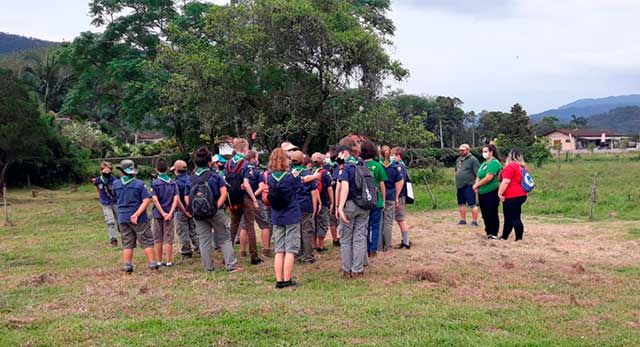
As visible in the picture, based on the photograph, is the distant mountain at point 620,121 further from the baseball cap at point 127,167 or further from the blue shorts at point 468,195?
the baseball cap at point 127,167

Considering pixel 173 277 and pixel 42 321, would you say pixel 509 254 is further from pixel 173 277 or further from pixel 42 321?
pixel 42 321

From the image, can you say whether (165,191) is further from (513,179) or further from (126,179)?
(513,179)

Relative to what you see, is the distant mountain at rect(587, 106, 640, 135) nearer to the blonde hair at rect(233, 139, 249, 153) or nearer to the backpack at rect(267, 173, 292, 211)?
the blonde hair at rect(233, 139, 249, 153)

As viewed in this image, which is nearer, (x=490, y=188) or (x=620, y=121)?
(x=490, y=188)

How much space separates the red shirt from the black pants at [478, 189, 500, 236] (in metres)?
0.36

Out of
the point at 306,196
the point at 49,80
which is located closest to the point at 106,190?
the point at 306,196

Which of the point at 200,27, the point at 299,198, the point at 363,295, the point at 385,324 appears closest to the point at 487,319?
the point at 385,324

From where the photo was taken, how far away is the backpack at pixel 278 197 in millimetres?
7137

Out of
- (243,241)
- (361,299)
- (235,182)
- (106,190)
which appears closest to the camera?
(361,299)

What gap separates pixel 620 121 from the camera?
17212 cm

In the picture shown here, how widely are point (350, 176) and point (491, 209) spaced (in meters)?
4.05

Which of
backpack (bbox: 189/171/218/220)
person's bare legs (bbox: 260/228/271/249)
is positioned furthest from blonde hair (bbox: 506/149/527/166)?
backpack (bbox: 189/171/218/220)

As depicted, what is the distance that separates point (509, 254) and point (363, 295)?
3320mm

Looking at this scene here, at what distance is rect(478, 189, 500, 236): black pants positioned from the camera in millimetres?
10164
